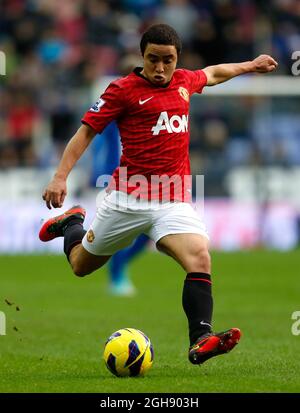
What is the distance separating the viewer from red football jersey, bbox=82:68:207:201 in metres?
7.69

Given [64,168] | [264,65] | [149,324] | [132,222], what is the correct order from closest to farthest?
[64,168] → [132,222] → [264,65] → [149,324]

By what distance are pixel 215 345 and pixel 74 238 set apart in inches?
81.3

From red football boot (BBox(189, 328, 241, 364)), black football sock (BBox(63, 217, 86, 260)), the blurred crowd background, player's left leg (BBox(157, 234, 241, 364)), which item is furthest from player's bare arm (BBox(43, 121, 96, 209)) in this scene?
the blurred crowd background

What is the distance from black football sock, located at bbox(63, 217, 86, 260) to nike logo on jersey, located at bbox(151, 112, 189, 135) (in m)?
1.37

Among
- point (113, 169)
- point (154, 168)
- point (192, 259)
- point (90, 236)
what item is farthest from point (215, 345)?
point (113, 169)

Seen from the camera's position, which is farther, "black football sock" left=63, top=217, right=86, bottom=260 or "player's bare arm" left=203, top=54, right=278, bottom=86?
"black football sock" left=63, top=217, right=86, bottom=260

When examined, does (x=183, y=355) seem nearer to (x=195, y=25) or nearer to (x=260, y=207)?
(x=260, y=207)

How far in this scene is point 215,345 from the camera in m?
7.05

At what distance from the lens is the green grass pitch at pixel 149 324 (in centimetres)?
712

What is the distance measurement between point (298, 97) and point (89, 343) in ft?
46.5

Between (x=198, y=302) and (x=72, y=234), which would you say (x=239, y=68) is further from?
(x=198, y=302)

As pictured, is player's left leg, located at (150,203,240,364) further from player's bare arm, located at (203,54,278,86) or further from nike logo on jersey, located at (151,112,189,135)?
player's bare arm, located at (203,54,278,86)
